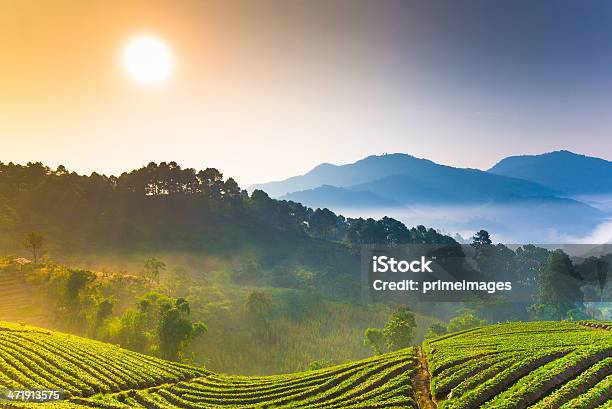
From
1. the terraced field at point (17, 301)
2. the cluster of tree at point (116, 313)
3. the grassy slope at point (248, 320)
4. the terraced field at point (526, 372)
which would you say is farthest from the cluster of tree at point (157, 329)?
the terraced field at point (526, 372)

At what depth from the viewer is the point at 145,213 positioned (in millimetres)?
152125

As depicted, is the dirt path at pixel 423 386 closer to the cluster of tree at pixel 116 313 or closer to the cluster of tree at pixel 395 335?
the cluster of tree at pixel 395 335

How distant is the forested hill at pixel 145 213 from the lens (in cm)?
13238

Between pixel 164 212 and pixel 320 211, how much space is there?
220 feet

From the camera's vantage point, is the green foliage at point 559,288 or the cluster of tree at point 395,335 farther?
the green foliage at point 559,288

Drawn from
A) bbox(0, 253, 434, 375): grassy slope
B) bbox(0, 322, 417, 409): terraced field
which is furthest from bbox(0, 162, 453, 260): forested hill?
bbox(0, 322, 417, 409): terraced field

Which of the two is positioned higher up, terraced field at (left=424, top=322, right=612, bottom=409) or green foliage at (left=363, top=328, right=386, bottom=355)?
terraced field at (left=424, top=322, right=612, bottom=409)

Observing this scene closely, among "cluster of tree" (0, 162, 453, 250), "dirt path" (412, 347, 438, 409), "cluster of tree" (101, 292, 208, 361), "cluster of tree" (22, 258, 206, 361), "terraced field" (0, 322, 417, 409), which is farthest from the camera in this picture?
"cluster of tree" (0, 162, 453, 250)

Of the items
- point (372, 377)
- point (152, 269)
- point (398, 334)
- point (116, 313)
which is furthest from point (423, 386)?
point (152, 269)

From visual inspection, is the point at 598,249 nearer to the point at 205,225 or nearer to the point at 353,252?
the point at 353,252

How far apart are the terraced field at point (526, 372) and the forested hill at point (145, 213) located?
11230cm

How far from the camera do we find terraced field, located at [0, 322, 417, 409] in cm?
3700

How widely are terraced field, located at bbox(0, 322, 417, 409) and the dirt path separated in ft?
2.03

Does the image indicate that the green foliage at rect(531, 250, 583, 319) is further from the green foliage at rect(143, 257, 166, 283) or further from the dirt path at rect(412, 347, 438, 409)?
the green foliage at rect(143, 257, 166, 283)
